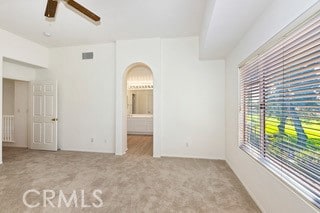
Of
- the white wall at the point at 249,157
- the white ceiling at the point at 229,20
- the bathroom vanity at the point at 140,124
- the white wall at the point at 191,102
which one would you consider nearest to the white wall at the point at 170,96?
the white wall at the point at 191,102

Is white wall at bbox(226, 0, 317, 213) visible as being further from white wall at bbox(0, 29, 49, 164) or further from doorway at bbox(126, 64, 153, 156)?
white wall at bbox(0, 29, 49, 164)

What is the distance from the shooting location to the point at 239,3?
1.87 metres

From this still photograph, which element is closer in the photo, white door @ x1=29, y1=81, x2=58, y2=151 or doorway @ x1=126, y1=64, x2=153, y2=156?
white door @ x1=29, y1=81, x2=58, y2=151

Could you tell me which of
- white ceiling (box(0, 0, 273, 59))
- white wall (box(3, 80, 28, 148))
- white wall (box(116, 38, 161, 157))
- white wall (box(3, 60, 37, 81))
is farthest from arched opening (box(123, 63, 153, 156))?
white wall (box(3, 80, 28, 148))

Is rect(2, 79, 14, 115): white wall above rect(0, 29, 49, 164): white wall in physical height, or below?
below

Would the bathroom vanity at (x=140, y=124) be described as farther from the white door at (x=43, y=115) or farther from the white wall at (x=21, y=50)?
the white wall at (x=21, y=50)

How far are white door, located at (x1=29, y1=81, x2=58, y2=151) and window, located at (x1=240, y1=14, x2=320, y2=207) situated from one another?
5109 mm

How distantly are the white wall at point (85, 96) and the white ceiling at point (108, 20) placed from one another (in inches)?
20.0

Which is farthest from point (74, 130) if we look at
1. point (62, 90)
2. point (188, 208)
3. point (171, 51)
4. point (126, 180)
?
point (188, 208)

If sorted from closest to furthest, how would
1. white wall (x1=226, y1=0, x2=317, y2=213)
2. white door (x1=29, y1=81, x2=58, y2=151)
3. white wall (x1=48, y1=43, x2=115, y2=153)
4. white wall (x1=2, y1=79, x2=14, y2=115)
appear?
white wall (x1=226, y1=0, x2=317, y2=213), white wall (x1=48, y1=43, x2=115, y2=153), white door (x1=29, y1=81, x2=58, y2=151), white wall (x1=2, y1=79, x2=14, y2=115)

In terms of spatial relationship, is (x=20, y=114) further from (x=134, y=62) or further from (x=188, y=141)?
(x=188, y=141)

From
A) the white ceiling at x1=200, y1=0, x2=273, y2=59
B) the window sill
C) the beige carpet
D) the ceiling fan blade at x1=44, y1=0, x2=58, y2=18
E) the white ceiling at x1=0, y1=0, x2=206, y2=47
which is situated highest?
the white ceiling at x1=0, y1=0, x2=206, y2=47

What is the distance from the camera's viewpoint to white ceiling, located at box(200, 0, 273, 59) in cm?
190

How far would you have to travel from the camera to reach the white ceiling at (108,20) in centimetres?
283
